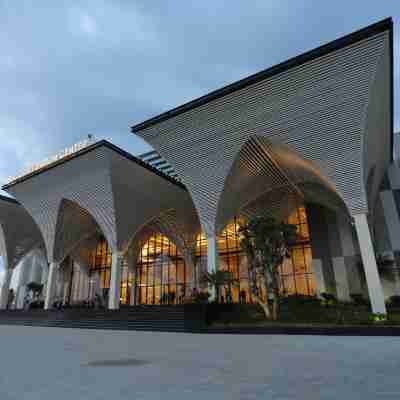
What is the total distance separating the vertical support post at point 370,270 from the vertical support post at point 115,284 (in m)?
17.2

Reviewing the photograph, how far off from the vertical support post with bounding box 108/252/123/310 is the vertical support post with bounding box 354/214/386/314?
17.2 m

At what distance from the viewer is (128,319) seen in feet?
54.2

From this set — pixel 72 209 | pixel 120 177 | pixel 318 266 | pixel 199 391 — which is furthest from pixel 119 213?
pixel 199 391

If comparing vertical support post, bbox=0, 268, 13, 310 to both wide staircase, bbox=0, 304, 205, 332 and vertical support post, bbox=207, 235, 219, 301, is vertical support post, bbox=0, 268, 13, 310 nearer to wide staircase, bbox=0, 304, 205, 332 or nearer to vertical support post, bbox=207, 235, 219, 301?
wide staircase, bbox=0, 304, 205, 332

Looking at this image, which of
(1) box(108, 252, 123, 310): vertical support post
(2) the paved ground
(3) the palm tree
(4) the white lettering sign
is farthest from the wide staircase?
(4) the white lettering sign

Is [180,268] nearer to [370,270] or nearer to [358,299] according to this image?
[358,299]

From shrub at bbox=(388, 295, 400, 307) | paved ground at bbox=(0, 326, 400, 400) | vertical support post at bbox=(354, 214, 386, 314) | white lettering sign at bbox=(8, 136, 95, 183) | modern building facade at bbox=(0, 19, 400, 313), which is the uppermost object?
white lettering sign at bbox=(8, 136, 95, 183)

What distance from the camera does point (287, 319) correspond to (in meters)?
13.8

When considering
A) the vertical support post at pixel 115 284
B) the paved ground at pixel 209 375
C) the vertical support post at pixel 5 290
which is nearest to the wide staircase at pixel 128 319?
the vertical support post at pixel 115 284

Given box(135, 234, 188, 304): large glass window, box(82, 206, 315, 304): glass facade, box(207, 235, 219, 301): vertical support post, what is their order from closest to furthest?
box(207, 235, 219, 301): vertical support post < box(82, 206, 315, 304): glass facade < box(135, 234, 188, 304): large glass window

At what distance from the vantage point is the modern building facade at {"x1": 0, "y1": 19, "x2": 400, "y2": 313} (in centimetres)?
1405

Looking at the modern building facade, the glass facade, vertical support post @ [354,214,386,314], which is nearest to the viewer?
vertical support post @ [354,214,386,314]

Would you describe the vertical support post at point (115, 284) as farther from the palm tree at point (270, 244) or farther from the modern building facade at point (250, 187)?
the palm tree at point (270, 244)

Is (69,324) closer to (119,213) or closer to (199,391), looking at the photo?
(119,213)
